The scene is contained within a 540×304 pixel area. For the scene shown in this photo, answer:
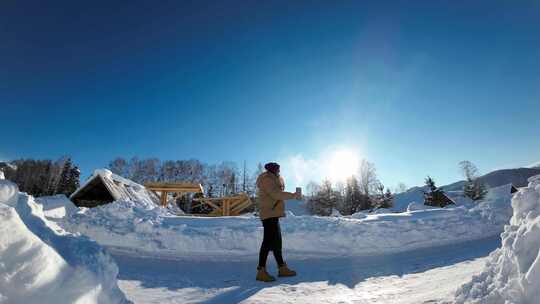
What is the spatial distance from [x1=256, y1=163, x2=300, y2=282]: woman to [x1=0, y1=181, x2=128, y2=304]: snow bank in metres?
2.35

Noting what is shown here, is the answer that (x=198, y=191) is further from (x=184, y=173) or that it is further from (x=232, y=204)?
(x=184, y=173)

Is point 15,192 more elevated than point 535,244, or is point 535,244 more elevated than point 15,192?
point 15,192

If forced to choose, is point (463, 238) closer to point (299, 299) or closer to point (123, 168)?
point (299, 299)

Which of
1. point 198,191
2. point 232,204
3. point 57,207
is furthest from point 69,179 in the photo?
point 57,207

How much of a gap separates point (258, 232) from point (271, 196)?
2.51 metres

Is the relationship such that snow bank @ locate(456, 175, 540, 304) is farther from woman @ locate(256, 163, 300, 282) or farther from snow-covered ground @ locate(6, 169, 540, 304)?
woman @ locate(256, 163, 300, 282)

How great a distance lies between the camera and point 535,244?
7.37 ft

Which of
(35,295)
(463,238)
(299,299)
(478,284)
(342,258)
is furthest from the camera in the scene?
(463,238)

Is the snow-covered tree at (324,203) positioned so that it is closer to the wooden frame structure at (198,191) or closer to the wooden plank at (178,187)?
the wooden frame structure at (198,191)

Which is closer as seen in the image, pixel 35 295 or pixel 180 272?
pixel 35 295

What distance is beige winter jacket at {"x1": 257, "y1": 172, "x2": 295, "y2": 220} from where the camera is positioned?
4922mm

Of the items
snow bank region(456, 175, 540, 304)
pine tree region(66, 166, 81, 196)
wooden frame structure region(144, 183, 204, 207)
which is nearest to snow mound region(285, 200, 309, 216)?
pine tree region(66, 166, 81, 196)

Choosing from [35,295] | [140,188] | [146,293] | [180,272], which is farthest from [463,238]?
[140,188]

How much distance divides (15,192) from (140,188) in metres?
14.0
